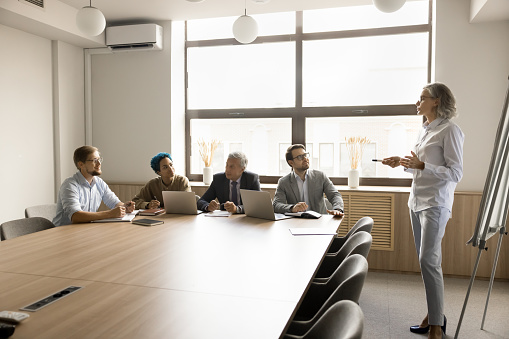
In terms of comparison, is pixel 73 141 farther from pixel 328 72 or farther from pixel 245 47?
pixel 328 72

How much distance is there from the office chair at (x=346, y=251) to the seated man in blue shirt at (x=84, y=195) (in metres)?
1.79

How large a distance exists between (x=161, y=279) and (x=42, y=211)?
231 centimetres

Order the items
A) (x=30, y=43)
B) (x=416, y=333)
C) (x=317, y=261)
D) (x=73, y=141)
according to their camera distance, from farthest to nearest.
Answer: (x=73, y=141), (x=30, y=43), (x=416, y=333), (x=317, y=261)

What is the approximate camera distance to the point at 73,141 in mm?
5875

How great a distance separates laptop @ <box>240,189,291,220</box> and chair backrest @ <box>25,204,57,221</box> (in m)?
1.76

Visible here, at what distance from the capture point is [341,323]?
1.44 m

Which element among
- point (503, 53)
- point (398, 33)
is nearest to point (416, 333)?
point (503, 53)

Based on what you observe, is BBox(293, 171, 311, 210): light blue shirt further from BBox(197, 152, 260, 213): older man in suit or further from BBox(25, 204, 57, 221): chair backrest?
BBox(25, 204, 57, 221): chair backrest

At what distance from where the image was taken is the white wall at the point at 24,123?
15.9 feet

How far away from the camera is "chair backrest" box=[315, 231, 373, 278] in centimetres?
241

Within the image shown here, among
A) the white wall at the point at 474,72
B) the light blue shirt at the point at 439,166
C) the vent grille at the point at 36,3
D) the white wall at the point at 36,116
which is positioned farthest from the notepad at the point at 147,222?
the white wall at the point at 474,72

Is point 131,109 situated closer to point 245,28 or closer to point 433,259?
point 245,28

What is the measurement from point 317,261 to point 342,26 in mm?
3950

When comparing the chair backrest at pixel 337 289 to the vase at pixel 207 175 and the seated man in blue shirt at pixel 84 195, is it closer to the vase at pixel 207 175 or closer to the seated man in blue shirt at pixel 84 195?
the seated man in blue shirt at pixel 84 195
